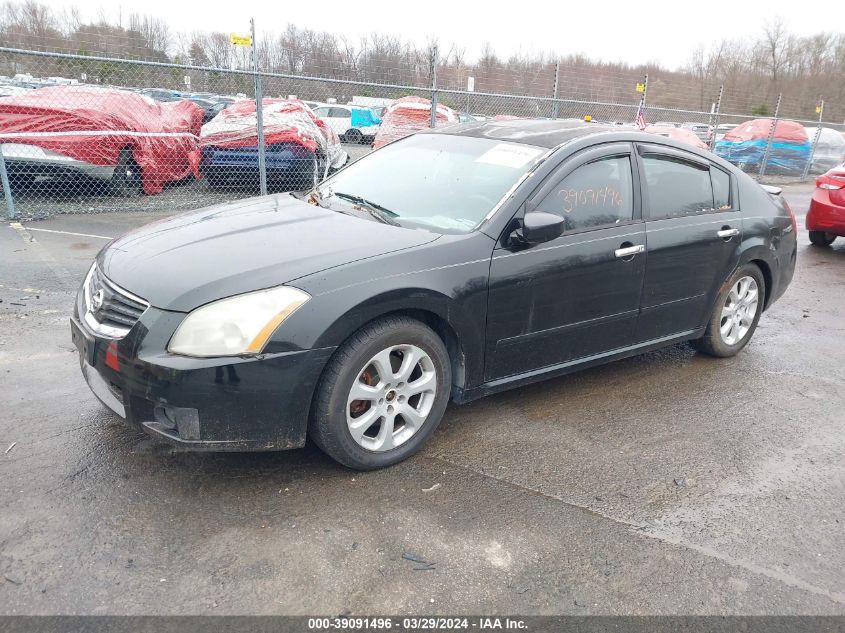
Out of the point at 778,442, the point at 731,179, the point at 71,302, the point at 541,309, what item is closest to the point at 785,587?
the point at 778,442

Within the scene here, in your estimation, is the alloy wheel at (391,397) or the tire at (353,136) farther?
the tire at (353,136)

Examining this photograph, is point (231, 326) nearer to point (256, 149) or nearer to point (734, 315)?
point (734, 315)

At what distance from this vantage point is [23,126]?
888 cm

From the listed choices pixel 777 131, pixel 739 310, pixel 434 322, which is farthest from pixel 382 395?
pixel 777 131

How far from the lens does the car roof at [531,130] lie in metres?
4.00

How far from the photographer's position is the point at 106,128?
9.41 meters

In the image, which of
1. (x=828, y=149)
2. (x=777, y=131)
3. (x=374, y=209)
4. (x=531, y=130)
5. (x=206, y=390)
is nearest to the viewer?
(x=206, y=390)

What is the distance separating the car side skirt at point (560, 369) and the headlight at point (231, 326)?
1.14 m

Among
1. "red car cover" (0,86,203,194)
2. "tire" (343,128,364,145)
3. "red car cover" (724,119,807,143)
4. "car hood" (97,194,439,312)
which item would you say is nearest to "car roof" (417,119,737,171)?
"car hood" (97,194,439,312)

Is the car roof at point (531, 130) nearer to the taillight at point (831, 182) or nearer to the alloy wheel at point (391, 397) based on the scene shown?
the alloy wheel at point (391, 397)

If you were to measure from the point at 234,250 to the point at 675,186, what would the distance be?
2839 millimetres

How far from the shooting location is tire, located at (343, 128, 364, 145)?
1892 cm

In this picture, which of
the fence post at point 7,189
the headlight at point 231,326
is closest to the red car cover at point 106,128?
the fence post at point 7,189

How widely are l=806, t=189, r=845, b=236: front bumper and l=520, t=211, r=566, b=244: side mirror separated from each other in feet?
23.9
